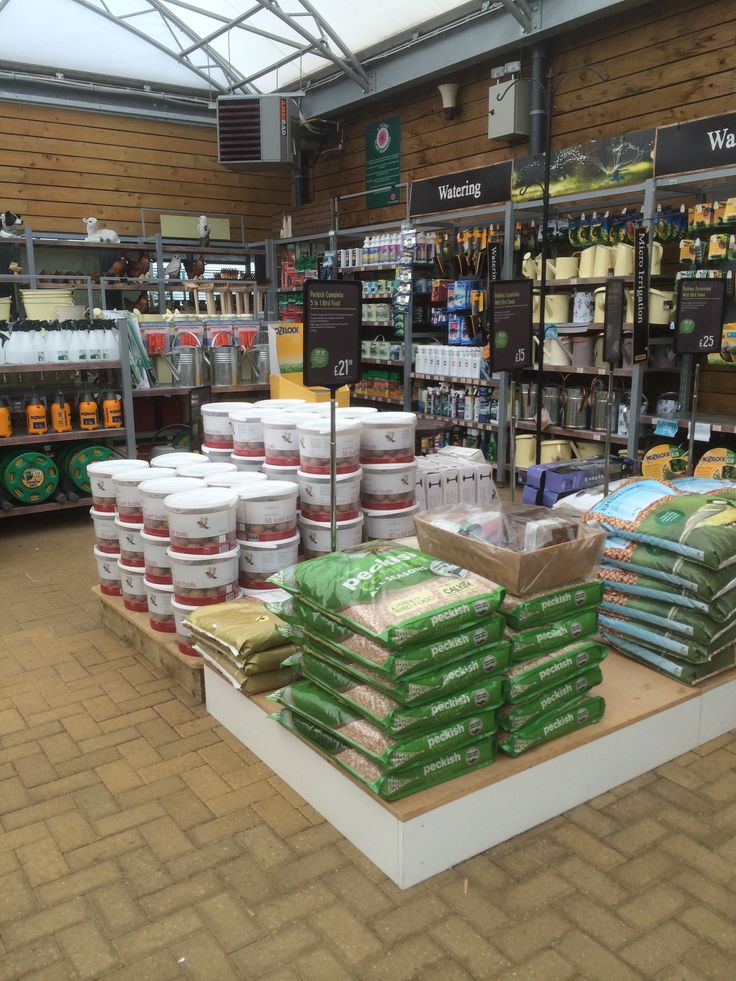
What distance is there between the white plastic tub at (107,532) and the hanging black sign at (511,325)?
6.92ft

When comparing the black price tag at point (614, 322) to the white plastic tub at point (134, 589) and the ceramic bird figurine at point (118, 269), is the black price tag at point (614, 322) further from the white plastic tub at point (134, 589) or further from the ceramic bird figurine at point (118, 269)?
the ceramic bird figurine at point (118, 269)

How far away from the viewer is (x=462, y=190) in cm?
713

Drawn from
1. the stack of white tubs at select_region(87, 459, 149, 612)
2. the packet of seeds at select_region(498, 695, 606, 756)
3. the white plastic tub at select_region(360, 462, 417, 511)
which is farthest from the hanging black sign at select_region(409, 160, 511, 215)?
the packet of seeds at select_region(498, 695, 606, 756)

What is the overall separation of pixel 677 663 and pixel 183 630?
1893mm

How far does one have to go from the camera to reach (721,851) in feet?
7.52

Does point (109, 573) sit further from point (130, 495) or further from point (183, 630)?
point (183, 630)

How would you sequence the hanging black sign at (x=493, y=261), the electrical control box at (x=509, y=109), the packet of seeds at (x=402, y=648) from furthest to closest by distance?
the electrical control box at (x=509, y=109) < the hanging black sign at (x=493, y=261) < the packet of seeds at (x=402, y=648)

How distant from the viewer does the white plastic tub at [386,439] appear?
3.59 m

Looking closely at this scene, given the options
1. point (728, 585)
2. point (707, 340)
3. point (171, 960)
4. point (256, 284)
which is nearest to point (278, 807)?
point (171, 960)

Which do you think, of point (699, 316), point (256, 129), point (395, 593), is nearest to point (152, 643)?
point (395, 593)

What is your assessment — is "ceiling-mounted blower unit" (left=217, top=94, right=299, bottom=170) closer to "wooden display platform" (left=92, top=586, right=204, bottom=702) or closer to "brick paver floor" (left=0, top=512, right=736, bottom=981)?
"wooden display platform" (left=92, top=586, right=204, bottom=702)

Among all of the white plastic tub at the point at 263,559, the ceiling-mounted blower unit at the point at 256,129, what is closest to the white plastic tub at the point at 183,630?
the white plastic tub at the point at 263,559

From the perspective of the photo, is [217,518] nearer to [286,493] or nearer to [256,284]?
[286,493]

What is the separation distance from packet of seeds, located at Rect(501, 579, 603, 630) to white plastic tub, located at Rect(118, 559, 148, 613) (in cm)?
191
